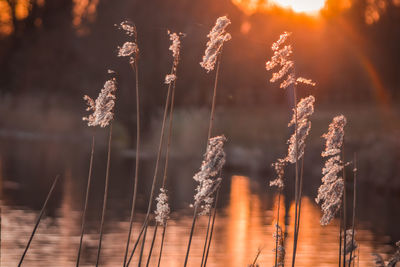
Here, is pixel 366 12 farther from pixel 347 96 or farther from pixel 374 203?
pixel 374 203

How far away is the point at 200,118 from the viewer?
2439cm

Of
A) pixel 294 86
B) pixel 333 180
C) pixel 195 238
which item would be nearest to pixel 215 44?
pixel 294 86

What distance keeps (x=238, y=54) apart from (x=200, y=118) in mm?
4861

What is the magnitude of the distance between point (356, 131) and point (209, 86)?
6908 millimetres

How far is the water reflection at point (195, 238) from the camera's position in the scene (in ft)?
32.6

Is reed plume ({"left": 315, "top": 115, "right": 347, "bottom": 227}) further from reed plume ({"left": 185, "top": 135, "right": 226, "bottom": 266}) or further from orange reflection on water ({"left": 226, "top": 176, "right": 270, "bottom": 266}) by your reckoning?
orange reflection on water ({"left": 226, "top": 176, "right": 270, "bottom": 266})

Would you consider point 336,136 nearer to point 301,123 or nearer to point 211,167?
point 301,123

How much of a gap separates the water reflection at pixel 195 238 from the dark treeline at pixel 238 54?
10680 millimetres

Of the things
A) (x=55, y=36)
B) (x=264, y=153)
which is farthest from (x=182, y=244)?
(x=55, y=36)

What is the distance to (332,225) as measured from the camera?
13.4 metres

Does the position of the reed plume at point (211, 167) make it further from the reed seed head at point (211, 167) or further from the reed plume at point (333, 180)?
the reed plume at point (333, 180)

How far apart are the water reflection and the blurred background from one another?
0.11 feet

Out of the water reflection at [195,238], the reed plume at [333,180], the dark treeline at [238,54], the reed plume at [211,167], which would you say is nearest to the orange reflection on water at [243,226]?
the water reflection at [195,238]

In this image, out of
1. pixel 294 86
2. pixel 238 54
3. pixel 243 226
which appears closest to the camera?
pixel 294 86
